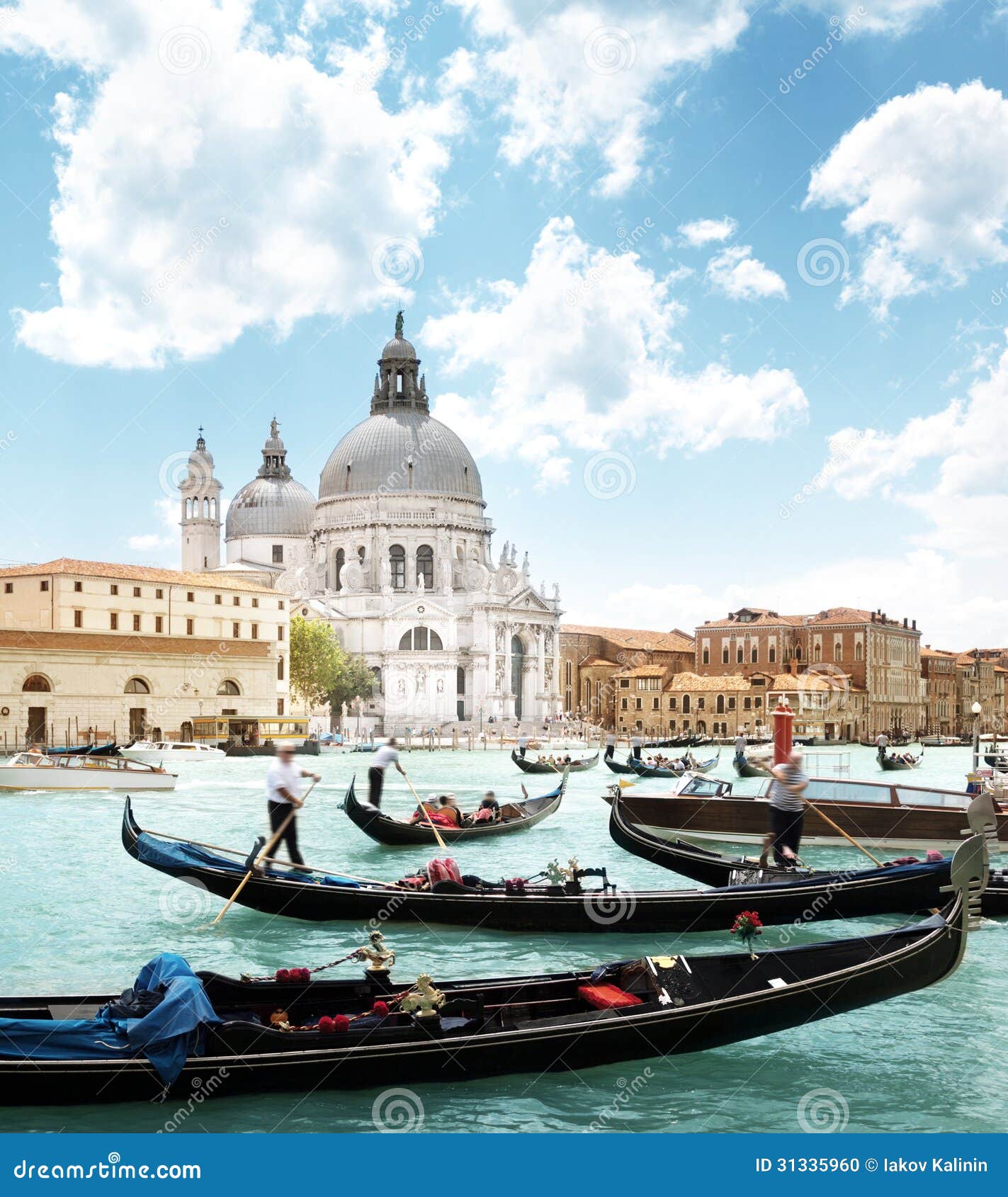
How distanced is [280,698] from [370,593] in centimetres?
1690

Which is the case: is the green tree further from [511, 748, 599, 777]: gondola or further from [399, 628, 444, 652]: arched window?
[511, 748, 599, 777]: gondola

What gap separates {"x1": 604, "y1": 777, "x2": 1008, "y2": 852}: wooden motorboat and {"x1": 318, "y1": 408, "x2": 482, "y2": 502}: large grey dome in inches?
1940

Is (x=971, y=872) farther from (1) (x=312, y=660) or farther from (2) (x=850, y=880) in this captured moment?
(1) (x=312, y=660)

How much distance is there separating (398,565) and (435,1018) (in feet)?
197

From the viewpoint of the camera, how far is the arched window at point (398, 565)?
66.1 meters

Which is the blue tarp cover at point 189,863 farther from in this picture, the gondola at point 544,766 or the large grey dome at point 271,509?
the large grey dome at point 271,509

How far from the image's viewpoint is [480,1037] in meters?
6.52

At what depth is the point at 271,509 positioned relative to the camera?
7369 centimetres

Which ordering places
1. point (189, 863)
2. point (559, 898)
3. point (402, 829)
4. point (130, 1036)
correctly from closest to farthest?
point (130, 1036) < point (559, 898) < point (189, 863) < point (402, 829)

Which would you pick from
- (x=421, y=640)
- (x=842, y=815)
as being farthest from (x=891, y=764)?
(x=421, y=640)

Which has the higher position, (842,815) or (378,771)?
(378,771)

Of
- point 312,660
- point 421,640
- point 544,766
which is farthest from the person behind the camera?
point 421,640

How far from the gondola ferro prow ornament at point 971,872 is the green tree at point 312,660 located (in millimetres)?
48141
